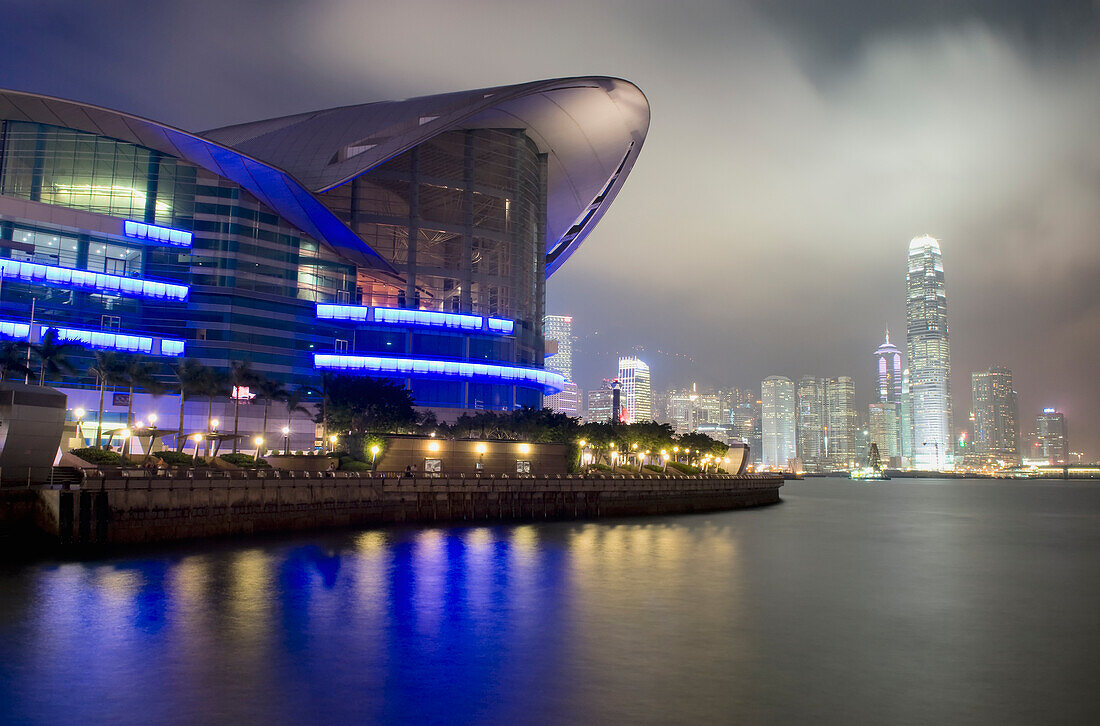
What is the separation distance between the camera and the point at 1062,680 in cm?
2617

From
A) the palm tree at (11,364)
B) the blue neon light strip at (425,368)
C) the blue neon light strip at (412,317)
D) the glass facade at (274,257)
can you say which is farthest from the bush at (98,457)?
the blue neon light strip at (412,317)

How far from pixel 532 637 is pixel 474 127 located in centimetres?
9773

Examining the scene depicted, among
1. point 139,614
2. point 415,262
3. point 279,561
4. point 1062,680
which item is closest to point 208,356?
point 415,262

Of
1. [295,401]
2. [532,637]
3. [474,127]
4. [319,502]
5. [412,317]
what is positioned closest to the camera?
[532,637]

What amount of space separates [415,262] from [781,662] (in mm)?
92530

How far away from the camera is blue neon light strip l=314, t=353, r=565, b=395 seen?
10350cm

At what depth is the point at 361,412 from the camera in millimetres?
79312

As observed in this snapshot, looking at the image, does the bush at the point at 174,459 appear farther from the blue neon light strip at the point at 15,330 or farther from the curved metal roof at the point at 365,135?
the curved metal roof at the point at 365,135

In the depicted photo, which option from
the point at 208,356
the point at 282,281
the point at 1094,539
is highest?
the point at 282,281

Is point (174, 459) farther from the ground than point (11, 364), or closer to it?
closer to it

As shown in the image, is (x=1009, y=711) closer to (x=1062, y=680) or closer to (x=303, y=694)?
(x=1062, y=680)

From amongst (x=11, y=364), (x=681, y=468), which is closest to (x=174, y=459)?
(x=11, y=364)

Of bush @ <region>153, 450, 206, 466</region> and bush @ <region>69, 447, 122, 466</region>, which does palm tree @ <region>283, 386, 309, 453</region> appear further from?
bush @ <region>69, 447, 122, 466</region>

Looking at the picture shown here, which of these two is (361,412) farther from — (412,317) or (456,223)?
(456,223)
